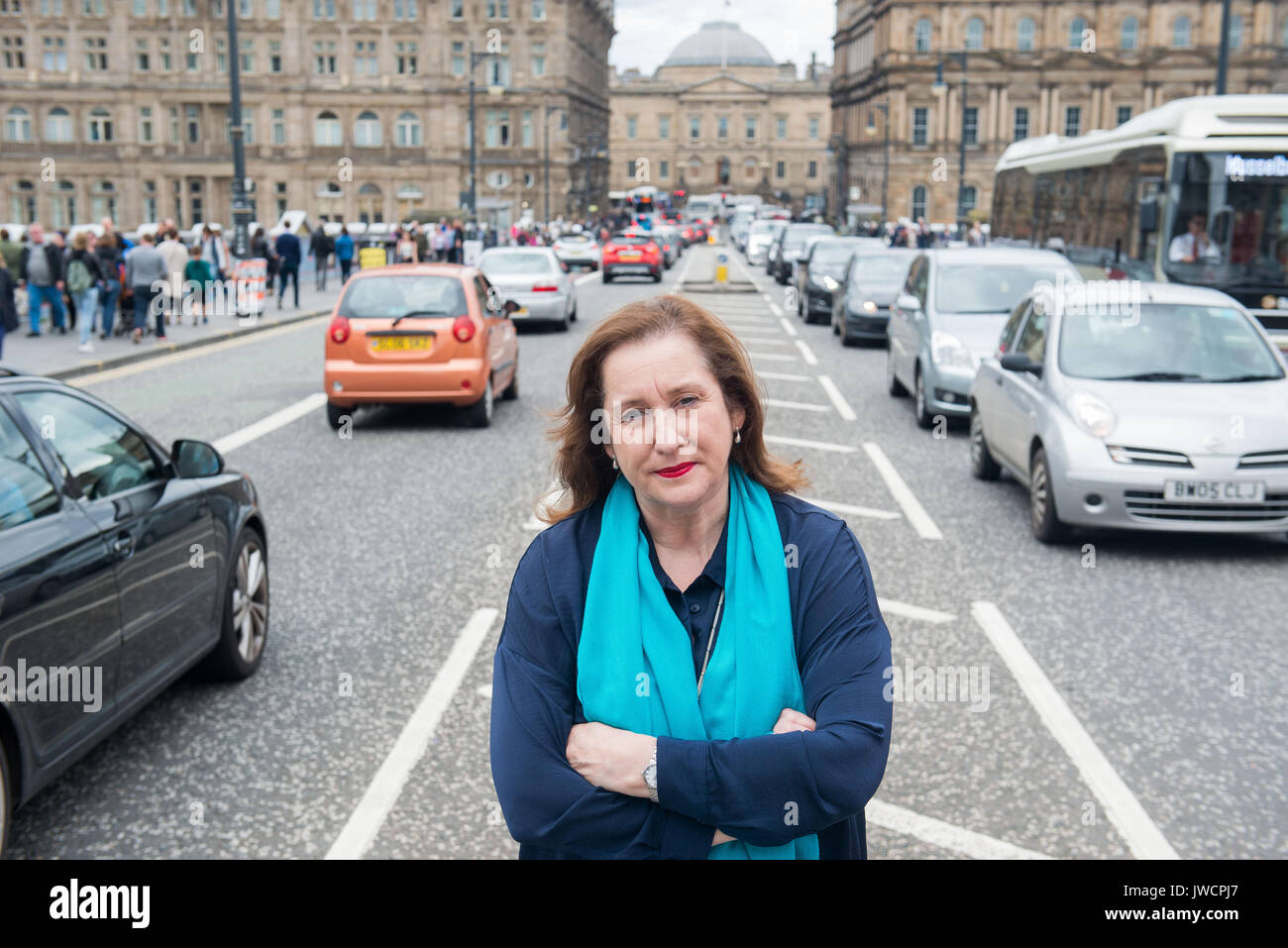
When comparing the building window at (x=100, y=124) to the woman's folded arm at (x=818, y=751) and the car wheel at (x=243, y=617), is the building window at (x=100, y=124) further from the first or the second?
the woman's folded arm at (x=818, y=751)

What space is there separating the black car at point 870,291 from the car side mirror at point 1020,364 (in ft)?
40.5

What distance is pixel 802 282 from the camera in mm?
29000

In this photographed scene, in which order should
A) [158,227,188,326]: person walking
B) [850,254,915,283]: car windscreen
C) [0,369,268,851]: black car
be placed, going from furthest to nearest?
[158,227,188,326]: person walking → [850,254,915,283]: car windscreen → [0,369,268,851]: black car

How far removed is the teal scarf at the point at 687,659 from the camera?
237 centimetres

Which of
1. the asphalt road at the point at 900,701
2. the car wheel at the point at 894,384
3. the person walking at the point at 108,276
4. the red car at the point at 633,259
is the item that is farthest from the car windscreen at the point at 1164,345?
the red car at the point at 633,259

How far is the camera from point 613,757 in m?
2.38

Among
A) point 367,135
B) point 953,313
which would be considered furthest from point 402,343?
point 367,135

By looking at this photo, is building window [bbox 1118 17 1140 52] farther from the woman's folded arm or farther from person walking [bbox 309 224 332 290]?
the woman's folded arm

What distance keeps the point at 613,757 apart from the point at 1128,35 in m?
107

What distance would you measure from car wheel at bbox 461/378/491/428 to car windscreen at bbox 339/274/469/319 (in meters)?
0.84

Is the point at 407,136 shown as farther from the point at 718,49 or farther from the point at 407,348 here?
the point at 718,49

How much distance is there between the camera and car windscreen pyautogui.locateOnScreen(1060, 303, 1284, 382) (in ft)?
32.0

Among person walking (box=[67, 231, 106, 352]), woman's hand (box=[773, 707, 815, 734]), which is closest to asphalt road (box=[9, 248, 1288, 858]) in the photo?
woman's hand (box=[773, 707, 815, 734])
